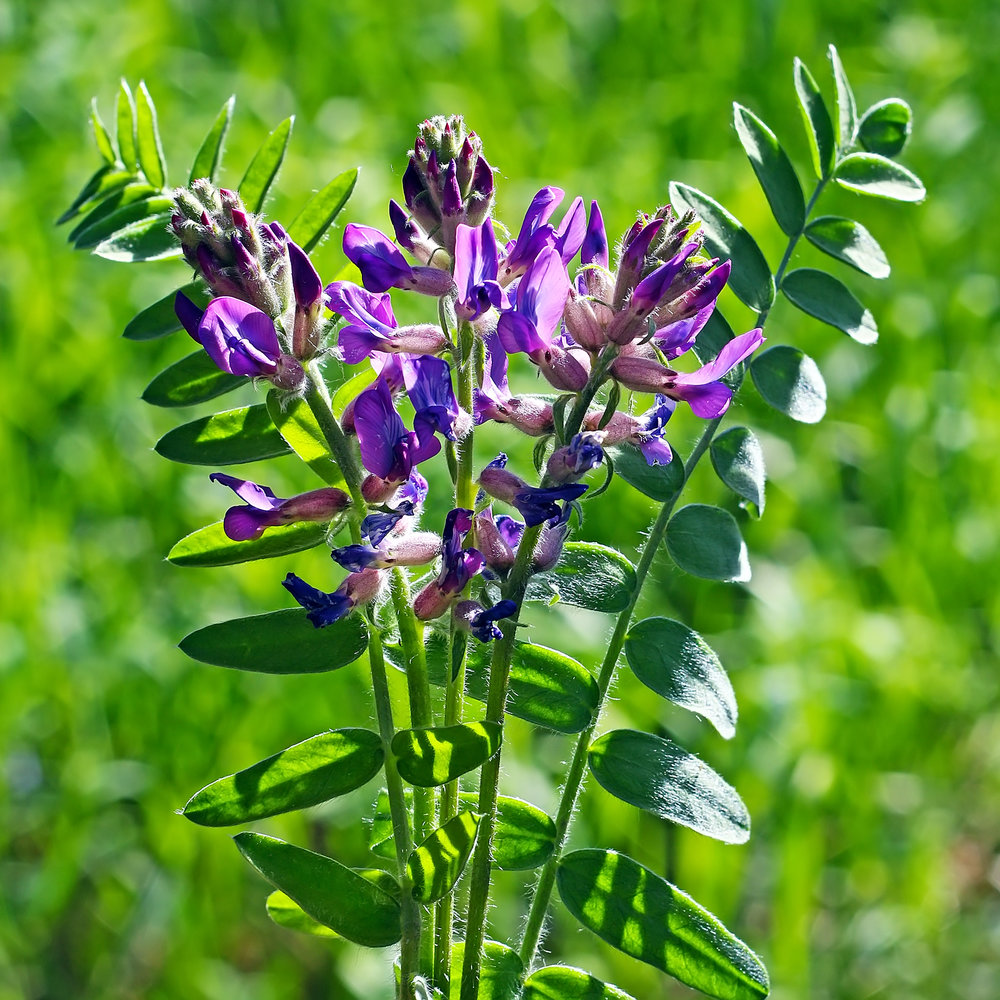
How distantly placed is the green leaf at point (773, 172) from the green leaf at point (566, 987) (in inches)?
19.1

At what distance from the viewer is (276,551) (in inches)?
28.8

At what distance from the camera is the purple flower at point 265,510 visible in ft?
2.14

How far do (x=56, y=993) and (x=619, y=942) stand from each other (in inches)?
57.1

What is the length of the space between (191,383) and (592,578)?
0.86 feet

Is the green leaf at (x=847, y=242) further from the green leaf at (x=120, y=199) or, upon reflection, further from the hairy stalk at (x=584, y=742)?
the green leaf at (x=120, y=199)

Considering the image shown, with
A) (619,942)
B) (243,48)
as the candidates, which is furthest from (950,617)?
(243,48)

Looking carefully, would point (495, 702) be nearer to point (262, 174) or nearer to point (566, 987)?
point (566, 987)

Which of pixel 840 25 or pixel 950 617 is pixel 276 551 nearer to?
pixel 950 617

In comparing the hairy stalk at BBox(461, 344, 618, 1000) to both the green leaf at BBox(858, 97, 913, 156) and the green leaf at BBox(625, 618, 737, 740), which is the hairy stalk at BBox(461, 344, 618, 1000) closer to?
the green leaf at BBox(625, 618, 737, 740)

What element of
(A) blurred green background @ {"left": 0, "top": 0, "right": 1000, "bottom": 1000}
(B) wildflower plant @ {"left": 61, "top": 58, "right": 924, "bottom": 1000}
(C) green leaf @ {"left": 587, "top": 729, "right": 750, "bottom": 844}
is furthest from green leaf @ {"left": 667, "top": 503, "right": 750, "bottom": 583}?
(A) blurred green background @ {"left": 0, "top": 0, "right": 1000, "bottom": 1000}

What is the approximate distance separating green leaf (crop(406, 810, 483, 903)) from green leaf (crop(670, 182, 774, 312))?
0.37 metres

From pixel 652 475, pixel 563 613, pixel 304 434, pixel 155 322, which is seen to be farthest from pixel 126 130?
pixel 563 613

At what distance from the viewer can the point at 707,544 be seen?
809 mm

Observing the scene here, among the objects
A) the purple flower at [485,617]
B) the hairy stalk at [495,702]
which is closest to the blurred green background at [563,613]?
the hairy stalk at [495,702]
